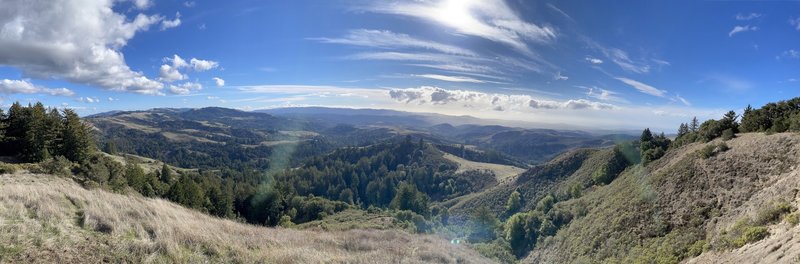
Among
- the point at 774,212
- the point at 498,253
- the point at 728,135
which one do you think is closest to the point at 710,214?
the point at 774,212

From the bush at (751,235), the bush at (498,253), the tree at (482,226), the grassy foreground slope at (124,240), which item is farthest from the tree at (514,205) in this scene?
the grassy foreground slope at (124,240)

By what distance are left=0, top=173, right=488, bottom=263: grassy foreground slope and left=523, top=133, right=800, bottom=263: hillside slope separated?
43.4 feet

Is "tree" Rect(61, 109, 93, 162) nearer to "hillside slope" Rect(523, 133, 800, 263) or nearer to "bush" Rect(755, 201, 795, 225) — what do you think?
"hillside slope" Rect(523, 133, 800, 263)

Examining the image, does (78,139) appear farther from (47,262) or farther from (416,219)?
(416,219)

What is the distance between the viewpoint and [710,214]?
24297 mm

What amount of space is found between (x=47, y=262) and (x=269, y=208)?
93.1 metres

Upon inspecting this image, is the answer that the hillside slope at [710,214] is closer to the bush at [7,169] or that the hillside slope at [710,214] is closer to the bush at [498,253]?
the bush at [498,253]

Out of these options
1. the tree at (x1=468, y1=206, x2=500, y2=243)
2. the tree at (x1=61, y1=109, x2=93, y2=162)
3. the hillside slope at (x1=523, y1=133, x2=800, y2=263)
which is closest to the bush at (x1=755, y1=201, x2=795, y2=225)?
the hillside slope at (x1=523, y1=133, x2=800, y2=263)

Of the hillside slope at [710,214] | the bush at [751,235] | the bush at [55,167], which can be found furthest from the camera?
the bush at [55,167]

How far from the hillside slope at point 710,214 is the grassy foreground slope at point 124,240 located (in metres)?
13.2

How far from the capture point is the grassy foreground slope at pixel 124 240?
11336 mm

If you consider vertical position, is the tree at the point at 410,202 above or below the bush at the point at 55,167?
below

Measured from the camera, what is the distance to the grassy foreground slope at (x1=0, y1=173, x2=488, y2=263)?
11.3 metres

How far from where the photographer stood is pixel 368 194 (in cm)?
18425
